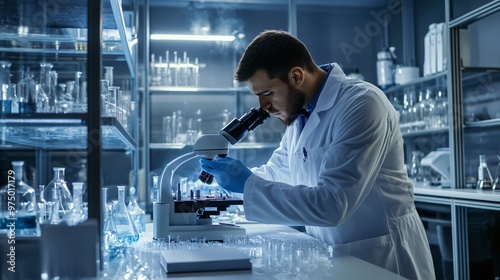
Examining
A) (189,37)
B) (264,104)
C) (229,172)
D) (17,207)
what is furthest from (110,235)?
(189,37)

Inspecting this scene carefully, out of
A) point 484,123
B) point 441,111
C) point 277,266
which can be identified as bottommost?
point 277,266

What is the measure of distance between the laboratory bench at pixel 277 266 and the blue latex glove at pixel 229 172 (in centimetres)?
20

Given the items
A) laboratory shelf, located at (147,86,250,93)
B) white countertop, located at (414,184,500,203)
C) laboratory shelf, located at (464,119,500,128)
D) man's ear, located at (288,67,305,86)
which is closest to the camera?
man's ear, located at (288,67,305,86)

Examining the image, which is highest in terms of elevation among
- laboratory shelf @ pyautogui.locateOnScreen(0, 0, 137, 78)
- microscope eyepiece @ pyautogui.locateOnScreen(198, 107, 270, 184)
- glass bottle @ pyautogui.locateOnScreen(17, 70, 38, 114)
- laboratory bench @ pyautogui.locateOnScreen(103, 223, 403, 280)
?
laboratory shelf @ pyautogui.locateOnScreen(0, 0, 137, 78)

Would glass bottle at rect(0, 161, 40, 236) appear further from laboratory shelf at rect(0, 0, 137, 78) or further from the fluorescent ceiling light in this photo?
the fluorescent ceiling light

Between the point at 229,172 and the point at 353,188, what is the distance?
44cm

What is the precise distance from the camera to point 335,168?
161 centimetres

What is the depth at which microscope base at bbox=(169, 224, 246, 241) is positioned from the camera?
189 cm

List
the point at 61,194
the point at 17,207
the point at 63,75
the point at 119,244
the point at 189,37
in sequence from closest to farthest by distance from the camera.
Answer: the point at 17,207 → the point at 61,194 → the point at 119,244 → the point at 63,75 → the point at 189,37

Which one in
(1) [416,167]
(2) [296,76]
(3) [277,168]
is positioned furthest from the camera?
(1) [416,167]

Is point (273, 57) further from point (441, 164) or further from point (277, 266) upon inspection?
point (441, 164)

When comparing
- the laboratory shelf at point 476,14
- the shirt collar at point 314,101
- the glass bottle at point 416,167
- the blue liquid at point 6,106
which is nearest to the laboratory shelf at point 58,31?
the blue liquid at point 6,106

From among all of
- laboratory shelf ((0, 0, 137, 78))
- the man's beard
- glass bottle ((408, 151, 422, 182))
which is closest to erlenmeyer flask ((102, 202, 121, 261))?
laboratory shelf ((0, 0, 137, 78))

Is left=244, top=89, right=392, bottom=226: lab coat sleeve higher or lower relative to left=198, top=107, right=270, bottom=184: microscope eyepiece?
lower
